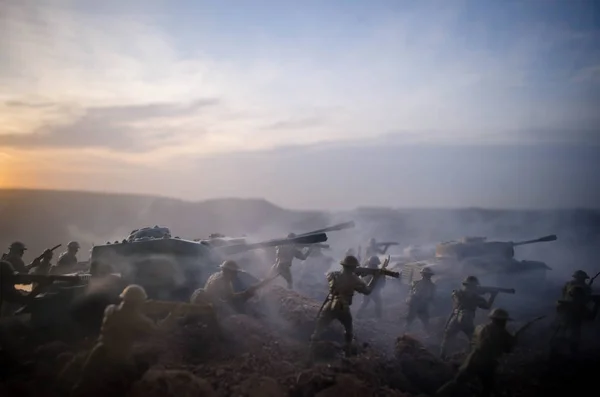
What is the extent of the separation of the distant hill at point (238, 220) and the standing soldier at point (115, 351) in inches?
1151

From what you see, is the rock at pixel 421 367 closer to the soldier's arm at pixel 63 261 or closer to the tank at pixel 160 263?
the tank at pixel 160 263

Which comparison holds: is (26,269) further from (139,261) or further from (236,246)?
(236,246)

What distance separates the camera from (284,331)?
1141 cm

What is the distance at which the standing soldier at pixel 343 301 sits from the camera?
31.9ft

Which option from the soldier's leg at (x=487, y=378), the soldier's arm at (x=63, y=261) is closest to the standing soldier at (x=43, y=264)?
the soldier's arm at (x=63, y=261)

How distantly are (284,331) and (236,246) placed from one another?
3573mm

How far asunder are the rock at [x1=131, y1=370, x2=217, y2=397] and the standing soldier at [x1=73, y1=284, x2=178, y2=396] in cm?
27

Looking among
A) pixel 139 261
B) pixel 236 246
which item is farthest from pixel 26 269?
pixel 236 246

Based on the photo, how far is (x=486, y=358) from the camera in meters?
8.17

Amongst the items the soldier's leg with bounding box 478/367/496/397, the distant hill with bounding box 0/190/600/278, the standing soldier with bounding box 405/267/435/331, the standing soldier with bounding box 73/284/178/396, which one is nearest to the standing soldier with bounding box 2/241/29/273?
the standing soldier with bounding box 73/284/178/396

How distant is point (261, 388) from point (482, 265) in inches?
536

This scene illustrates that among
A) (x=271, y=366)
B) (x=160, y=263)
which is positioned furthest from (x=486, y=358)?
(x=160, y=263)

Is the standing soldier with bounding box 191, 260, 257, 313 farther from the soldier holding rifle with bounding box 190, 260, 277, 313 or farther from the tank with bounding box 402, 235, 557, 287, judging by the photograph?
the tank with bounding box 402, 235, 557, 287

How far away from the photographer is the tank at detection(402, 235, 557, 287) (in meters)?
18.5
